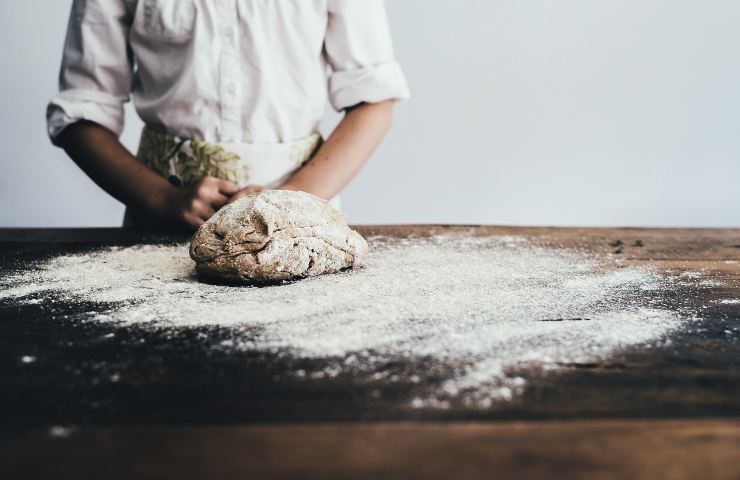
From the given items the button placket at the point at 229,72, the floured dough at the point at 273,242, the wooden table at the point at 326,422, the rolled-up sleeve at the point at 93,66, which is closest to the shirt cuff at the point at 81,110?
the rolled-up sleeve at the point at 93,66

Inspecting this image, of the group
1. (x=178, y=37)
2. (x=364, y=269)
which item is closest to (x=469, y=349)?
(x=364, y=269)

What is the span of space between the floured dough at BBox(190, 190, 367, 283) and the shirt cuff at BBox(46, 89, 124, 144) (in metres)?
0.57

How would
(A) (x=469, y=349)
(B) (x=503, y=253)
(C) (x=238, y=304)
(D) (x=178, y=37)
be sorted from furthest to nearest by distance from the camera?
(D) (x=178, y=37) < (B) (x=503, y=253) < (C) (x=238, y=304) < (A) (x=469, y=349)

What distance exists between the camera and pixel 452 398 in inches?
20.7

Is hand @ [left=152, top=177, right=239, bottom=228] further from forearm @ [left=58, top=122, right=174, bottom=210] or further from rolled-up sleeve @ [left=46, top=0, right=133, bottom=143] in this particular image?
rolled-up sleeve @ [left=46, top=0, right=133, bottom=143]

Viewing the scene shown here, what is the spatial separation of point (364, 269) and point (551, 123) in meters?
1.99

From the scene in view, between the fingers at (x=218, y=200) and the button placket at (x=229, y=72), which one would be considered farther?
the button placket at (x=229, y=72)

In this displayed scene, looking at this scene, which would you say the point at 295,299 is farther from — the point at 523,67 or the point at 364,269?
the point at 523,67

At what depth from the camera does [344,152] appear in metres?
1.35

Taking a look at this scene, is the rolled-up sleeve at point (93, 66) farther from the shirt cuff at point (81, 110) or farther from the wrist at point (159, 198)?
the wrist at point (159, 198)

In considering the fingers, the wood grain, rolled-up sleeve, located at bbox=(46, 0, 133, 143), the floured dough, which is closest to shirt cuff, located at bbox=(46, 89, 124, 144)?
rolled-up sleeve, located at bbox=(46, 0, 133, 143)

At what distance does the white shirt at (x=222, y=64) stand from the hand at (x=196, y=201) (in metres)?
0.20

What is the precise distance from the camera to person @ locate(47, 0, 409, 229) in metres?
1.33

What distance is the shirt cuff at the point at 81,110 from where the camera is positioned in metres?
1.35
